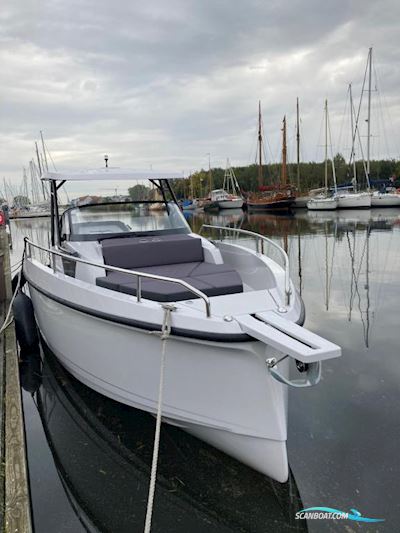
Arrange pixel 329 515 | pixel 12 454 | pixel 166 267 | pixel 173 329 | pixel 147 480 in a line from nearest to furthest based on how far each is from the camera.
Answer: pixel 329 515 < pixel 173 329 < pixel 12 454 < pixel 147 480 < pixel 166 267

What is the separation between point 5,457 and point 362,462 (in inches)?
111

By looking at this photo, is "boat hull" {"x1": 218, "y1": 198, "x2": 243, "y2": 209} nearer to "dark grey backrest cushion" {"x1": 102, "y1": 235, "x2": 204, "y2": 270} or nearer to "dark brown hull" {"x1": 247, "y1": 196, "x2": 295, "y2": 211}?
"dark brown hull" {"x1": 247, "y1": 196, "x2": 295, "y2": 211}

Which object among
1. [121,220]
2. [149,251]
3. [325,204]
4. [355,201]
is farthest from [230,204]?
[149,251]

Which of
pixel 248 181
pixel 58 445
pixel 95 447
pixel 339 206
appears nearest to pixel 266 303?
pixel 95 447

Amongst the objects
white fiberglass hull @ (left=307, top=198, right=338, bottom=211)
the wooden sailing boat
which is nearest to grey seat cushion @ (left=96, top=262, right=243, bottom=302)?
white fiberglass hull @ (left=307, top=198, right=338, bottom=211)

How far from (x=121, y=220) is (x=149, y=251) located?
4.12 feet

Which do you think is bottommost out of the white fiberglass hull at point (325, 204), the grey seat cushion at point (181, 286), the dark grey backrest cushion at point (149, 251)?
the grey seat cushion at point (181, 286)

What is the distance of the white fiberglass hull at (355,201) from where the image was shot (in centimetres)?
3528

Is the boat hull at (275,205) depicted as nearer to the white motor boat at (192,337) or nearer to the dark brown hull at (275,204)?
the dark brown hull at (275,204)

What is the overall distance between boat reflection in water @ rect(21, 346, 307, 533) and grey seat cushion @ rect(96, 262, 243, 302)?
1353 millimetres

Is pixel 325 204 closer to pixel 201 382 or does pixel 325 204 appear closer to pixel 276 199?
pixel 276 199

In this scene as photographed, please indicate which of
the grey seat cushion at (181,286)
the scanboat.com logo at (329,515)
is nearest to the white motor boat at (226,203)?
the grey seat cushion at (181,286)

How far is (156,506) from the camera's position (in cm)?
321

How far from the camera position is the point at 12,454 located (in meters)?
3.34
